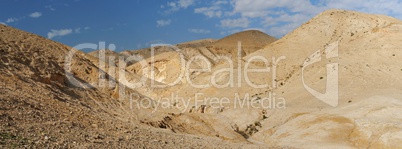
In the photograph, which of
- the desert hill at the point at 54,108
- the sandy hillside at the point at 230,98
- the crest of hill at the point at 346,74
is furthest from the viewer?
the crest of hill at the point at 346,74

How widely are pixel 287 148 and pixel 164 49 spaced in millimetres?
45980

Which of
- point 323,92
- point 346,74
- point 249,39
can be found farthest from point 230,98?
point 249,39

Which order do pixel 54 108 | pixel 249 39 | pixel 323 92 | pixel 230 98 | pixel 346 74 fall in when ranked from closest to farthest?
pixel 54 108 → pixel 323 92 → pixel 346 74 → pixel 230 98 → pixel 249 39

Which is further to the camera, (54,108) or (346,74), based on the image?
(346,74)

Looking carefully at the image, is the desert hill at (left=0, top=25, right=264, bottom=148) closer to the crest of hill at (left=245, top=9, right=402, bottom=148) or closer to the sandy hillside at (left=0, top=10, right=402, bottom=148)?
the sandy hillside at (left=0, top=10, right=402, bottom=148)

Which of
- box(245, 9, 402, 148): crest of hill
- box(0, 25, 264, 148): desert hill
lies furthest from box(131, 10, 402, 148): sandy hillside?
box(0, 25, 264, 148): desert hill

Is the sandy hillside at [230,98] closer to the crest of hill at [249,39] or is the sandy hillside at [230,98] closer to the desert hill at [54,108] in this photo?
the desert hill at [54,108]

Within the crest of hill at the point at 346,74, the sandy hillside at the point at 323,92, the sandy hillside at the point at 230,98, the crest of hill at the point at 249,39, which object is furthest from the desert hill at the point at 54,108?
the crest of hill at the point at 249,39

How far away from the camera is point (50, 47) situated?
881 inches

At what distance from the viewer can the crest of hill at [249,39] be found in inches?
2454

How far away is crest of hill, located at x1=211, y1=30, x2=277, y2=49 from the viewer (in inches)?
2454

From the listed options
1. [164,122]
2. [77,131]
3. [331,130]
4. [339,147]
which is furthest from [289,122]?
[77,131]

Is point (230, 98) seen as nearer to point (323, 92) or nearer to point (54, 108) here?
point (323, 92)

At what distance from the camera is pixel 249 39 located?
65.4m
